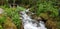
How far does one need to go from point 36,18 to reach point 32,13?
115cm

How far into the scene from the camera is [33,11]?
18047 mm

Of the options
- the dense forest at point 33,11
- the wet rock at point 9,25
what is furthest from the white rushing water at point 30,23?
the wet rock at point 9,25

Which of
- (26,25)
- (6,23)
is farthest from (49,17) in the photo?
(6,23)

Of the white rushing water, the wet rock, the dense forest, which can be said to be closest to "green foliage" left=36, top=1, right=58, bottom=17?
the dense forest

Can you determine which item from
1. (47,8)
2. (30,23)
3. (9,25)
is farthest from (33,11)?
(9,25)

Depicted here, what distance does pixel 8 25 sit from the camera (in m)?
13.4

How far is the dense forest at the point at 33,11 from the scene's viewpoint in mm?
13869

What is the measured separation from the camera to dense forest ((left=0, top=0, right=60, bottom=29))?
13.9 m

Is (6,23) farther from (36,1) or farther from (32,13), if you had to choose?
(36,1)

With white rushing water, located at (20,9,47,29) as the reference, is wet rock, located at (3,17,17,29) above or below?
above

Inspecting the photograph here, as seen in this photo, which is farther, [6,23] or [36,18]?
[36,18]

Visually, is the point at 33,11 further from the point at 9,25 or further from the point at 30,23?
the point at 9,25

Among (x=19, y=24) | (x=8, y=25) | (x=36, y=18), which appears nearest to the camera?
(x=8, y=25)

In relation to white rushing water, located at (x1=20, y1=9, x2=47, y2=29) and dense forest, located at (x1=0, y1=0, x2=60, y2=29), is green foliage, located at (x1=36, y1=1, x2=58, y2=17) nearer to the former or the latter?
dense forest, located at (x1=0, y1=0, x2=60, y2=29)
